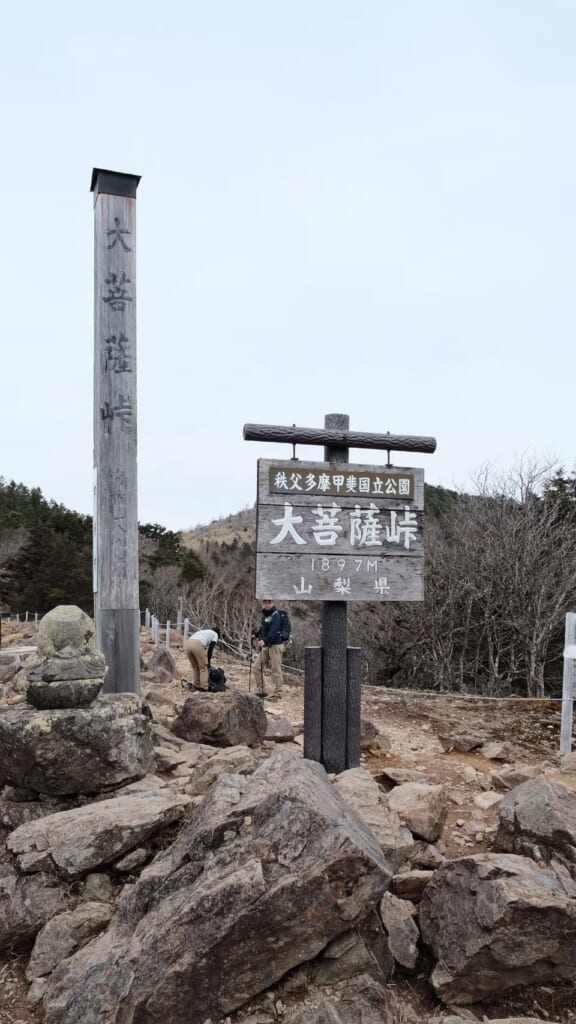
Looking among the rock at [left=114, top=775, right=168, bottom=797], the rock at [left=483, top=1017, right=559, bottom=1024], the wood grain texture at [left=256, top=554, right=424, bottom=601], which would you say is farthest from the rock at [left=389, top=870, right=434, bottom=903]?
the wood grain texture at [left=256, top=554, right=424, bottom=601]

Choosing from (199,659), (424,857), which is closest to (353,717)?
(424,857)

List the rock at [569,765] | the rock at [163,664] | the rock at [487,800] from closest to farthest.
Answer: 1. the rock at [487,800]
2. the rock at [569,765]
3. the rock at [163,664]

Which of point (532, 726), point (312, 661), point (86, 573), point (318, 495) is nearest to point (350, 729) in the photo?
point (312, 661)

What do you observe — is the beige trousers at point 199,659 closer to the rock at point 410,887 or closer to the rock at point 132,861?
the rock at point 132,861

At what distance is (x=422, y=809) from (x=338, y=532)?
2.20 metres

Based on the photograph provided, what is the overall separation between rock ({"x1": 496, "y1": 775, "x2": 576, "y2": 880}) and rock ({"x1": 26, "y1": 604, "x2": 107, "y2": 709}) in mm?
2879

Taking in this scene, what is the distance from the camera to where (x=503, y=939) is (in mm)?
3131

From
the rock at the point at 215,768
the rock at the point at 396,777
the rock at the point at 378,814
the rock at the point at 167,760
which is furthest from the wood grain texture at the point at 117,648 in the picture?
the rock at the point at 396,777

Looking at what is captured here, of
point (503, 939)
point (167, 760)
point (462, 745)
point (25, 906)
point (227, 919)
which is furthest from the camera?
point (462, 745)

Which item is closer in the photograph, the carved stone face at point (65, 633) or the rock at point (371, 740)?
the carved stone face at point (65, 633)

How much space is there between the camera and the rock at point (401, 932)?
10.9ft

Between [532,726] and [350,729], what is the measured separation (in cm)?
550

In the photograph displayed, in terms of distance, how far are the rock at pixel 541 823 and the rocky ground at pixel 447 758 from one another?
390mm

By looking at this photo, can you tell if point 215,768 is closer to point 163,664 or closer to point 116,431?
point 116,431
